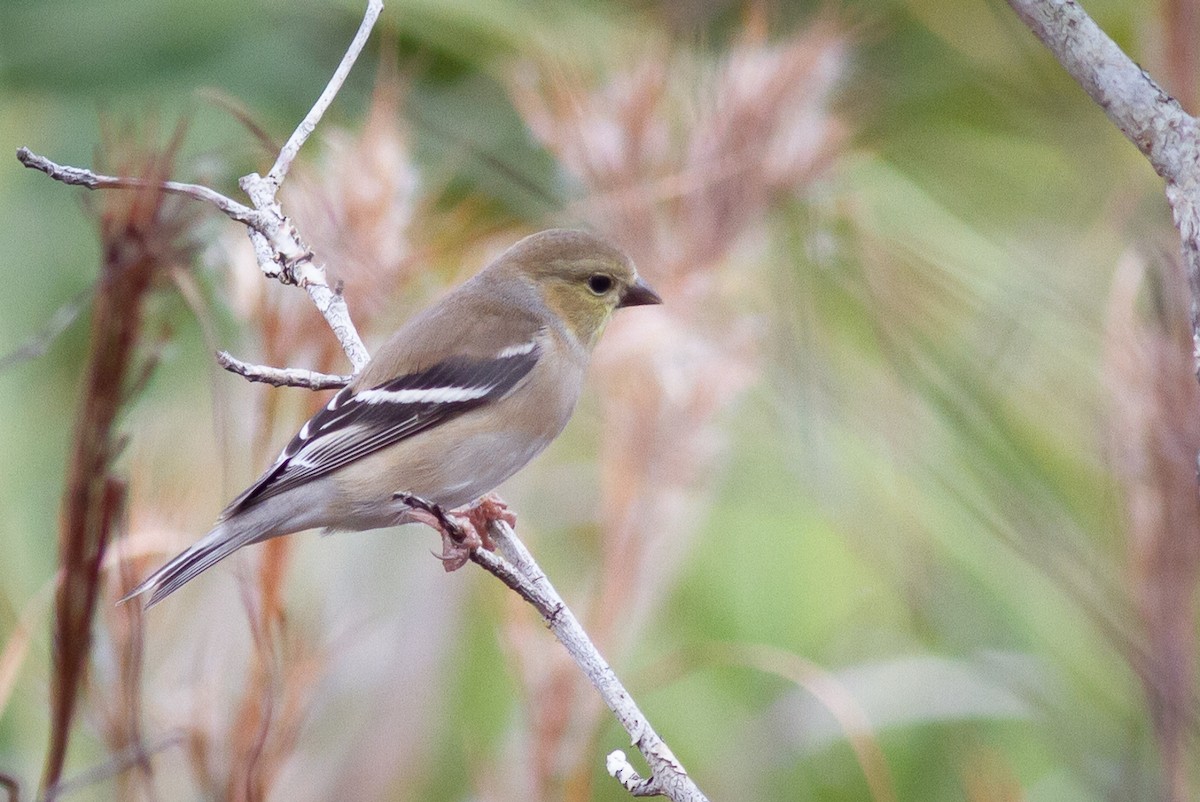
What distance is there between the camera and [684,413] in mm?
2371

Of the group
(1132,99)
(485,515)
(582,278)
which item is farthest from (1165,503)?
(582,278)

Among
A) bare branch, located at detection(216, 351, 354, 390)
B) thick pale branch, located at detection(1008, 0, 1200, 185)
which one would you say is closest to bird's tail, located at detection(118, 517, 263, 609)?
bare branch, located at detection(216, 351, 354, 390)

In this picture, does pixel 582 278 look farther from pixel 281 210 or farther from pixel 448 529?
pixel 448 529

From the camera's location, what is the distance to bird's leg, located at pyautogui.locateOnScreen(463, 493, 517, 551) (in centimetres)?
220

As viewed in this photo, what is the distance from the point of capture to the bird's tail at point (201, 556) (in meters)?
2.00

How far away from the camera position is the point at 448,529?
1848 millimetres

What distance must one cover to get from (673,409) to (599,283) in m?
0.44

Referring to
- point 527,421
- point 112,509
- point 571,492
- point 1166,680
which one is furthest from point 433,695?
point 1166,680

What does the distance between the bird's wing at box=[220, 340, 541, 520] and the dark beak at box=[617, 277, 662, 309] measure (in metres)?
0.28

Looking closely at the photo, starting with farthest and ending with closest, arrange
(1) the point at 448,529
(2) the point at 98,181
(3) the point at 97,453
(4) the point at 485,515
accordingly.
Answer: (4) the point at 485,515 < (1) the point at 448,529 < (2) the point at 98,181 < (3) the point at 97,453

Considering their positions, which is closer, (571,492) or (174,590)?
(174,590)

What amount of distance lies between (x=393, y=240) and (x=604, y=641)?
0.81 metres

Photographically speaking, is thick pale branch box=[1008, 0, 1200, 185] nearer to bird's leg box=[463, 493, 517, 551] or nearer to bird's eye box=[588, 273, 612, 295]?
bird's leg box=[463, 493, 517, 551]

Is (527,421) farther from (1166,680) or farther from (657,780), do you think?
(1166,680)
